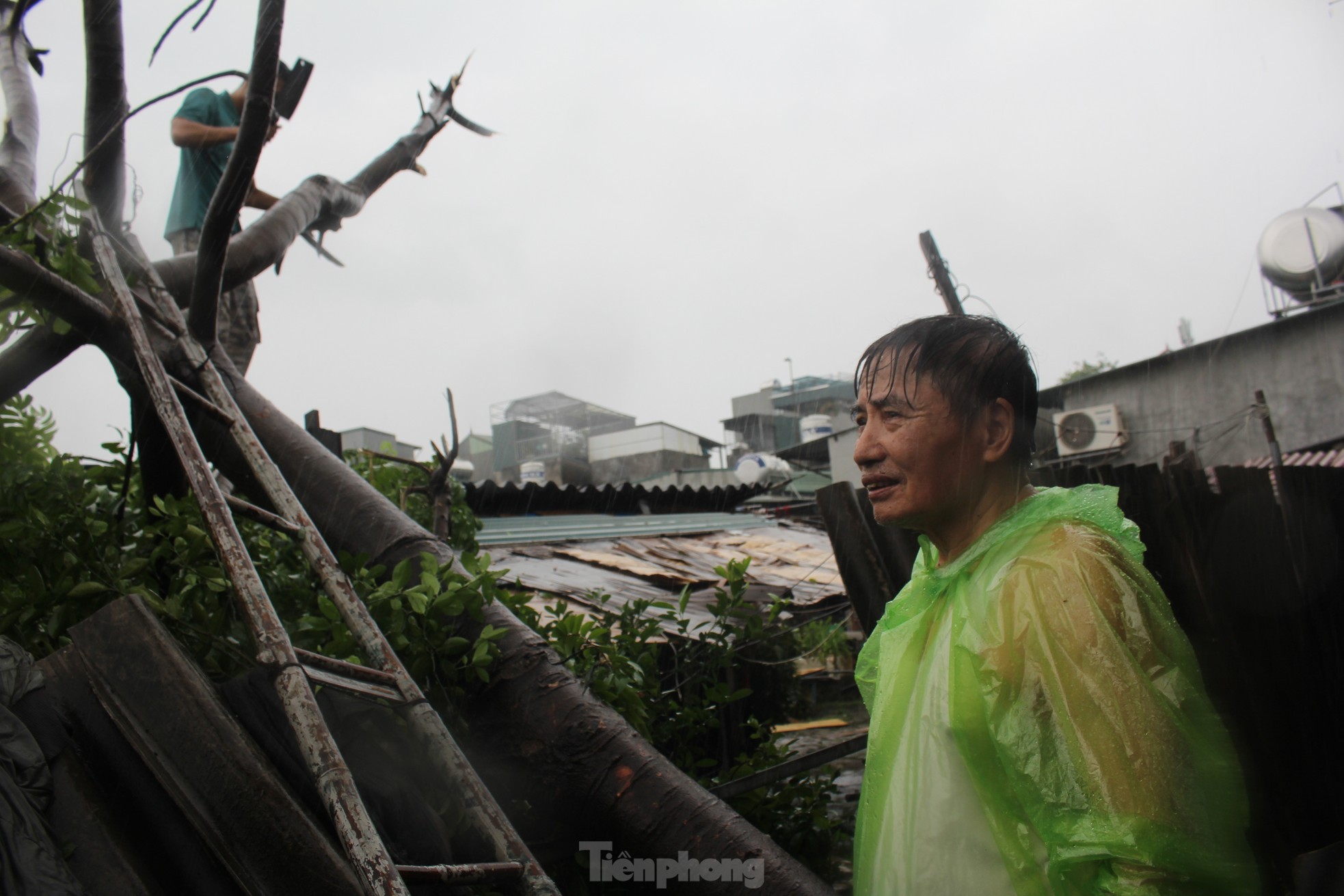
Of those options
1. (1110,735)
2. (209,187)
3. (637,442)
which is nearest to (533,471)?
(637,442)

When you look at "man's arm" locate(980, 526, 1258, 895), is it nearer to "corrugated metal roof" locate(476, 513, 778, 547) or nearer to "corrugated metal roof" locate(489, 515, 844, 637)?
"corrugated metal roof" locate(489, 515, 844, 637)

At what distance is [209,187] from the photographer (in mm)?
4883

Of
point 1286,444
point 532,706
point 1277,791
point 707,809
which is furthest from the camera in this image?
point 1286,444

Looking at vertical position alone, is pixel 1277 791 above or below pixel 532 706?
below

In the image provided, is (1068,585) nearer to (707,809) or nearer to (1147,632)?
(1147,632)

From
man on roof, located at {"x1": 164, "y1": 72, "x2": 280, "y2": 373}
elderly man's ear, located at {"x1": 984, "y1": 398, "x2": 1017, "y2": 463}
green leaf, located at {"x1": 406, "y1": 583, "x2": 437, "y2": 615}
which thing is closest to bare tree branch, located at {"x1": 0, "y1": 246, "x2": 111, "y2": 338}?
green leaf, located at {"x1": 406, "y1": 583, "x2": 437, "y2": 615}

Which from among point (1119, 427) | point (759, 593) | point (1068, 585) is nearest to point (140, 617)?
point (1068, 585)

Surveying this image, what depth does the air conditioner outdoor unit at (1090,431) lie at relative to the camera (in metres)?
12.2

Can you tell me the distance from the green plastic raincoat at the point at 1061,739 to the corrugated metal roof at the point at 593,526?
18.7ft

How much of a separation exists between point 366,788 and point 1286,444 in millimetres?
14339

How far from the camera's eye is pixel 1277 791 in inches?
113

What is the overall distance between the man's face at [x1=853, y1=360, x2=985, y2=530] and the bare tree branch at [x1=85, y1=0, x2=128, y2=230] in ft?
8.83

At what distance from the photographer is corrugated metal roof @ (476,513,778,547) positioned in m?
7.53

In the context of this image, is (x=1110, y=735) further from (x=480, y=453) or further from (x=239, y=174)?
(x=480, y=453)
